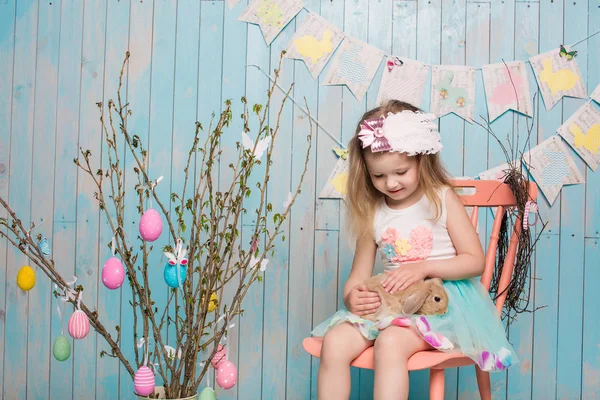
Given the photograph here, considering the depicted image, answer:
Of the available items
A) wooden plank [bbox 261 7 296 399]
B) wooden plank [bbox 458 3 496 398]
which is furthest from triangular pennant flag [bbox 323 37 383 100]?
wooden plank [bbox 458 3 496 398]

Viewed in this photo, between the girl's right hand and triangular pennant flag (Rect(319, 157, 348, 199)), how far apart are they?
58cm

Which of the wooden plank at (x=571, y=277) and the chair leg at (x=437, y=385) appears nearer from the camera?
the chair leg at (x=437, y=385)

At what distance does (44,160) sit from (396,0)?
1267 millimetres

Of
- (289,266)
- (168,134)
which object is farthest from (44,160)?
(289,266)

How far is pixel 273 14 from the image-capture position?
231cm

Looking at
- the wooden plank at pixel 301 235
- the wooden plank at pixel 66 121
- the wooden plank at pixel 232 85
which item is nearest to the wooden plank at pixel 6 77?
the wooden plank at pixel 66 121

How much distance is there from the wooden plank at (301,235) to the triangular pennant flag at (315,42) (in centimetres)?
2

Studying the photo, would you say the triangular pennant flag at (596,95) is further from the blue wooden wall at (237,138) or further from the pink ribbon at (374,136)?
the pink ribbon at (374,136)

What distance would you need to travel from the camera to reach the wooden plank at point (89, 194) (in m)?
2.34

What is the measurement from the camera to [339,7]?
2320 millimetres

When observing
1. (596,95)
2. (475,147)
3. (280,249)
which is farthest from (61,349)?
(596,95)

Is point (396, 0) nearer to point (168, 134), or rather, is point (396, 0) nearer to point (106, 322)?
point (168, 134)

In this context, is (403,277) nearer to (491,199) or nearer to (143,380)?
(491,199)

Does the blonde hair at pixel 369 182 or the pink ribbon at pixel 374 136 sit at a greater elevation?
the pink ribbon at pixel 374 136
